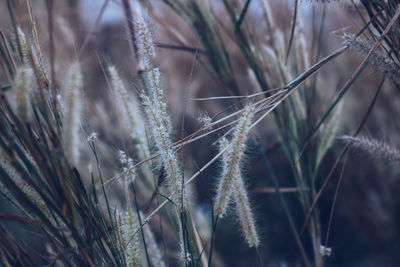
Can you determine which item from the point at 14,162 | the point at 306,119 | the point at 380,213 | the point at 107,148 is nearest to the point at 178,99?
the point at 107,148

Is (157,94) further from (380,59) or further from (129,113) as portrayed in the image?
(380,59)

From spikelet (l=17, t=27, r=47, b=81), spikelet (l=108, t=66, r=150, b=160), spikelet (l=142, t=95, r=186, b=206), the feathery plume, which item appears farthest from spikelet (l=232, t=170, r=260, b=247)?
spikelet (l=17, t=27, r=47, b=81)

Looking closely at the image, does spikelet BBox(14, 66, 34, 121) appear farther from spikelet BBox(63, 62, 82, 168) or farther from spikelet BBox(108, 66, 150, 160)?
spikelet BBox(108, 66, 150, 160)

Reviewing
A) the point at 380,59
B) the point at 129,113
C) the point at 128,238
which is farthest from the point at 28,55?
the point at 380,59

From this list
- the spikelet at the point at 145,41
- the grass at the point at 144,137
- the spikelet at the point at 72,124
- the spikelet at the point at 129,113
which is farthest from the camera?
the spikelet at the point at 129,113

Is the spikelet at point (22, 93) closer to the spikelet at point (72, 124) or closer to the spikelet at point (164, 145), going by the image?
the spikelet at point (72, 124)

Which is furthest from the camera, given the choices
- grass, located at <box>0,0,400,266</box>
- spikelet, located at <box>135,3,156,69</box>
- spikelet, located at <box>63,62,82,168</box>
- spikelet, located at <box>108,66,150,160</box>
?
spikelet, located at <box>108,66,150,160</box>

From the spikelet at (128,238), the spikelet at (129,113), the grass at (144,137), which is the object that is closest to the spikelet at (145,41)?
the grass at (144,137)
